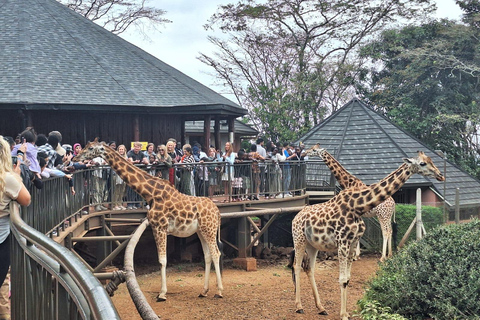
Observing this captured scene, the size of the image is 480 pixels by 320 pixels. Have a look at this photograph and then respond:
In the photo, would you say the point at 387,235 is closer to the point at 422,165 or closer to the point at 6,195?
the point at 422,165

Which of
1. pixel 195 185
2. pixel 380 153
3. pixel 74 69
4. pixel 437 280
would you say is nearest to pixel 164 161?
pixel 195 185

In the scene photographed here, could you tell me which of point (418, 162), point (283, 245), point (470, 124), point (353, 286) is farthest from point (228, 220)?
point (470, 124)

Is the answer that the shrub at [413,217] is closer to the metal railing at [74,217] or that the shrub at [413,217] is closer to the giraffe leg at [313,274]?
the metal railing at [74,217]

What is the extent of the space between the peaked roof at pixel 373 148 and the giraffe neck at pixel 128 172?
12.8 m

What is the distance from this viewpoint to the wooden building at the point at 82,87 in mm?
19281

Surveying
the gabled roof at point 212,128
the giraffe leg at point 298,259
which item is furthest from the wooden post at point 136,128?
the giraffe leg at point 298,259

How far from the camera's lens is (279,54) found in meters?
36.2

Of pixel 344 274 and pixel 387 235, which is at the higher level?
pixel 344 274

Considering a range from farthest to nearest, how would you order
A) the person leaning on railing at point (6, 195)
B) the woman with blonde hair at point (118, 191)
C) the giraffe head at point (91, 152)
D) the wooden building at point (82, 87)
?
the wooden building at point (82, 87), the woman with blonde hair at point (118, 191), the giraffe head at point (91, 152), the person leaning on railing at point (6, 195)

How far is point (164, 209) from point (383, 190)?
4637 mm

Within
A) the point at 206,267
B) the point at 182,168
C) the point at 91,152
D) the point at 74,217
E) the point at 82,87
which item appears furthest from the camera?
the point at 82,87

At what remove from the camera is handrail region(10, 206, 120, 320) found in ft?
8.15

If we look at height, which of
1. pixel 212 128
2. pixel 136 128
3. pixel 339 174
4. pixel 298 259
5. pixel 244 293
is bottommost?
→ pixel 244 293

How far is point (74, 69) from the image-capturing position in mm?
21609
